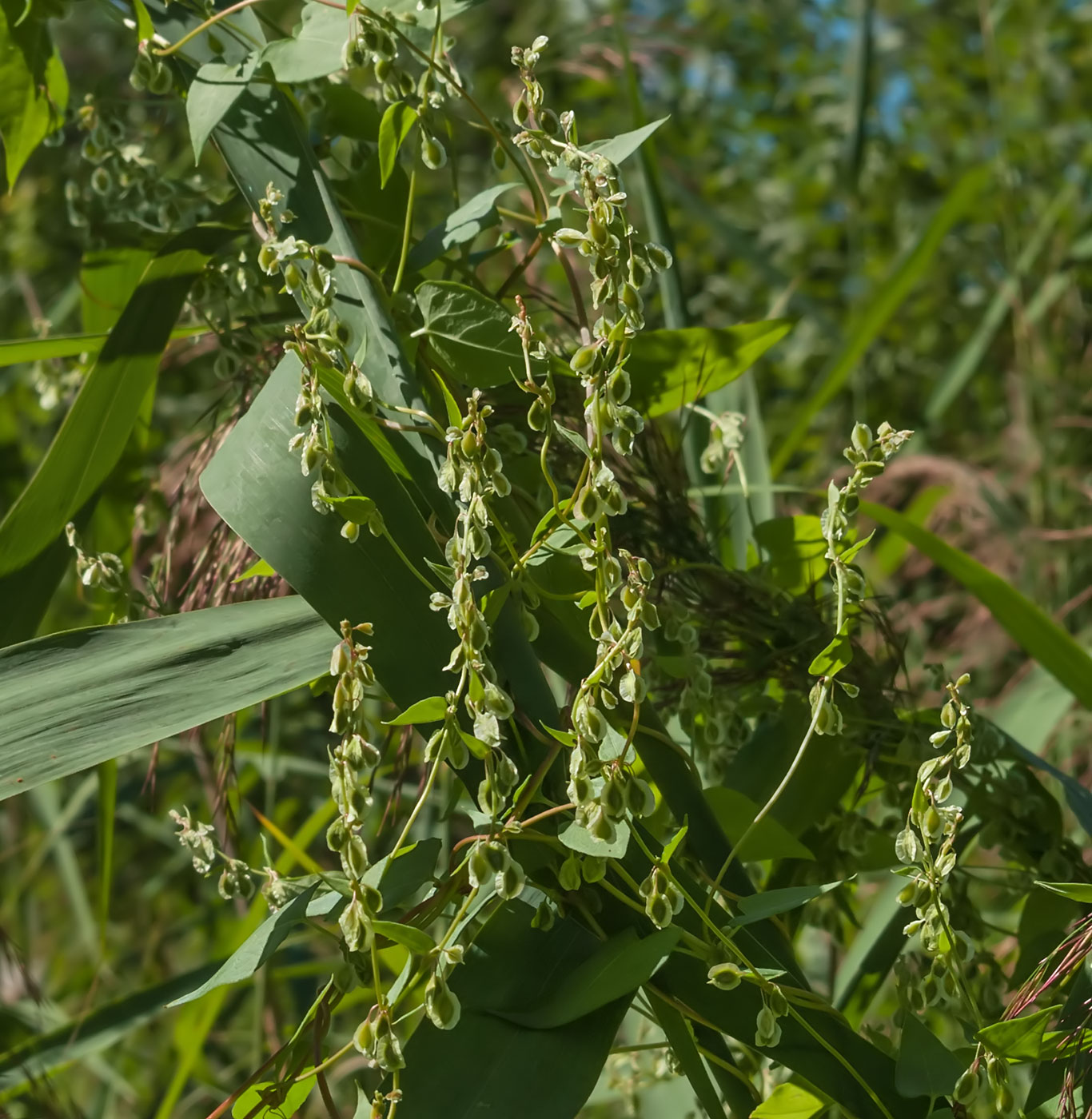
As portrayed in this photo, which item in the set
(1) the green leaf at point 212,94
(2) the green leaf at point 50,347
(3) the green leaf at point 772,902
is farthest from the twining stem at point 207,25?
(3) the green leaf at point 772,902

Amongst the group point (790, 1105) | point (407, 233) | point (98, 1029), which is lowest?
point (98, 1029)

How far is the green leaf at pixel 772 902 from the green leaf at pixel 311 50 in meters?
0.33

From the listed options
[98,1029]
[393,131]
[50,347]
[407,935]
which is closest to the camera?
[407,935]

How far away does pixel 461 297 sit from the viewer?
0.41 m

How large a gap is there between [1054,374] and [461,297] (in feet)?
3.86

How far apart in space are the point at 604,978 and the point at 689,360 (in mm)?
259

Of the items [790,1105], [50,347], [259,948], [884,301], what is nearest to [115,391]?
[50,347]

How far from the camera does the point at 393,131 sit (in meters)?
0.43

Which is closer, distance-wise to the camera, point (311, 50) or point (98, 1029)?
point (311, 50)

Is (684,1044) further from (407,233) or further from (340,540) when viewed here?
(407,233)

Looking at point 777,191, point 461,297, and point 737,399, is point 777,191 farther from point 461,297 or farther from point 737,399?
point 461,297

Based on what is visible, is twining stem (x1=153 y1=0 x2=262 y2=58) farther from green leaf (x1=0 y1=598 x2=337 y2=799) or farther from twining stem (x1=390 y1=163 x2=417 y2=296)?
green leaf (x1=0 y1=598 x2=337 y2=799)

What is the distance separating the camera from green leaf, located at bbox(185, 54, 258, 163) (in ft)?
1.41

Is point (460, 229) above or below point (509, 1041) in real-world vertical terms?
above
